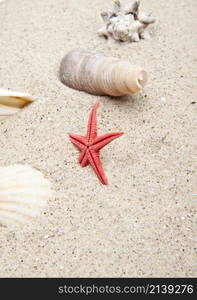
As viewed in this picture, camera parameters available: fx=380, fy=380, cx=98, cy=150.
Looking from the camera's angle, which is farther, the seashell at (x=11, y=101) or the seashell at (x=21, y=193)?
the seashell at (x=11, y=101)

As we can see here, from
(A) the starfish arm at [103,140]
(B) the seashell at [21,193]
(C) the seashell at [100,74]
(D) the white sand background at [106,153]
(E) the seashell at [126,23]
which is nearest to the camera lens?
(D) the white sand background at [106,153]

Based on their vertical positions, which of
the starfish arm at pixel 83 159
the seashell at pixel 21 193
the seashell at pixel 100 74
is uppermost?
the seashell at pixel 100 74

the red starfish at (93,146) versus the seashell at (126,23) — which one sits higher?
the seashell at (126,23)

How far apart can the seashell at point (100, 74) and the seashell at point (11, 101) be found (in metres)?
0.34

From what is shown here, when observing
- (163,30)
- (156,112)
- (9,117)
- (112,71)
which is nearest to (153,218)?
(156,112)

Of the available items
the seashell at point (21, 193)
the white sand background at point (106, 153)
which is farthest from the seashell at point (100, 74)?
the seashell at point (21, 193)

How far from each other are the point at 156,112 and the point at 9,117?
95cm

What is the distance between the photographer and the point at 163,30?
3.07 m

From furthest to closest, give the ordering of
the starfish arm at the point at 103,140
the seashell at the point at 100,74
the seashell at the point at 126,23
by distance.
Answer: the seashell at the point at 126,23, the seashell at the point at 100,74, the starfish arm at the point at 103,140

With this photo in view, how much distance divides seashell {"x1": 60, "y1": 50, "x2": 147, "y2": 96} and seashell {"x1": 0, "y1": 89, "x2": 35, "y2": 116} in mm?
335

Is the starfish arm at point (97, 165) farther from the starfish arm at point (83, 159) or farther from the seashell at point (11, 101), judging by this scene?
the seashell at point (11, 101)

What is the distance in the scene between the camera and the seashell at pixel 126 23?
2812 millimetres

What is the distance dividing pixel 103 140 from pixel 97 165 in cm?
14

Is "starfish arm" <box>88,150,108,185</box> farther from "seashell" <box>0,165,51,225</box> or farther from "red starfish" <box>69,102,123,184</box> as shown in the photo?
"seashell" <box>0,165,51,225</box>
